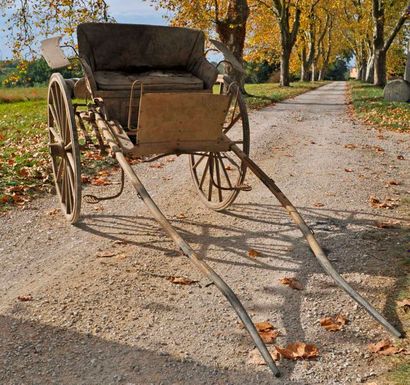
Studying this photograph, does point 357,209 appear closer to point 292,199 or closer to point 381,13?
point 292,199

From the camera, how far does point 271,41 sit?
38.6m

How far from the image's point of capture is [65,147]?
490cm

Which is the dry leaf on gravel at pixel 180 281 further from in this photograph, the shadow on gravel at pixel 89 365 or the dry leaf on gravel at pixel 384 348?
the dry leaf on gravel at pixel 384 348

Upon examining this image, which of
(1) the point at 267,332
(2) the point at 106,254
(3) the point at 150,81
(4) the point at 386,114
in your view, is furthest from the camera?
(4) the point at 386,114

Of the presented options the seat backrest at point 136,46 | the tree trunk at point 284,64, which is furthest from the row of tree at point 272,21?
the seat backrest at point 136,46

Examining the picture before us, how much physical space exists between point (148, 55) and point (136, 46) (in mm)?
155

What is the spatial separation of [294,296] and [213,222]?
1784mm

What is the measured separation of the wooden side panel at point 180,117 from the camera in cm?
412

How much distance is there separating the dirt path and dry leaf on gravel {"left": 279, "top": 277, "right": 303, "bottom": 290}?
0.15 ft

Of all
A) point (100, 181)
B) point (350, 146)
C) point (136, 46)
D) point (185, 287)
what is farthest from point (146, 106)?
point (350, 146)

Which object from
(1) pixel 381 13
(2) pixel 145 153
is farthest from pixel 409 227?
(1) pixel 381 13

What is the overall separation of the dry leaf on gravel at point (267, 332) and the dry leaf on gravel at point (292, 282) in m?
0.60

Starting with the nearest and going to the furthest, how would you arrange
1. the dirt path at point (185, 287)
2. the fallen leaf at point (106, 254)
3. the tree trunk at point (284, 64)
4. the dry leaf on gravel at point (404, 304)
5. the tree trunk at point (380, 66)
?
the dirt path at point (185, 287) < the dry leaf on gravel at point (404, 304) < the fallen leaf at point (106, 254) < the tree trunk at point (380, 66) < the tree trunk at point (284, 64)

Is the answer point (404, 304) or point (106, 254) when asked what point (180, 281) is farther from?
point (404, 304)
